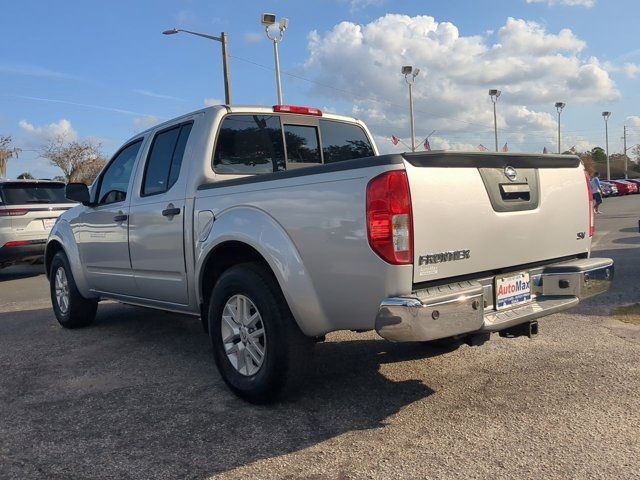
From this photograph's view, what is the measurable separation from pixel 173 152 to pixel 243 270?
5.12 feet

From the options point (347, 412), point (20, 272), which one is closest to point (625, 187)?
point (20, 272)

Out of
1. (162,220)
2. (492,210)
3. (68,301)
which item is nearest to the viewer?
(492,210)

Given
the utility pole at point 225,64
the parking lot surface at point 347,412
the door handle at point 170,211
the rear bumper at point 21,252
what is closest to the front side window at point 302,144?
the door handle at point 170,211

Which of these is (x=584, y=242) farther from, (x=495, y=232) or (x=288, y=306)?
(x=288, y=306)

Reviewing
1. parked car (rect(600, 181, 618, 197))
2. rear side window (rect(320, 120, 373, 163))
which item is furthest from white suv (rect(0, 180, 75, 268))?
parked car (rect(600, 181, 618, 197))

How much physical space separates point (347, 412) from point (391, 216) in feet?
4.60

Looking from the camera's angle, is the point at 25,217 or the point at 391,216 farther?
the point at 25,217

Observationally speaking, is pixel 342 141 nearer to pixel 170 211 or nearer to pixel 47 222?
pixel 170 211

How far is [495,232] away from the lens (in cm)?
346

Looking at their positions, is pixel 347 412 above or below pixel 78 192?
below

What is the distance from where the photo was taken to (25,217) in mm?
10625

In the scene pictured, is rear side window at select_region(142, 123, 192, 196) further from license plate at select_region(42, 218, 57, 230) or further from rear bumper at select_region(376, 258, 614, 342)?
license plate at select_region(42, 218, 57, 230)

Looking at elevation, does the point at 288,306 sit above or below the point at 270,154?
below

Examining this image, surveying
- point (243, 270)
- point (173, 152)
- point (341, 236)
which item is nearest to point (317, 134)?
point (173, 152)
